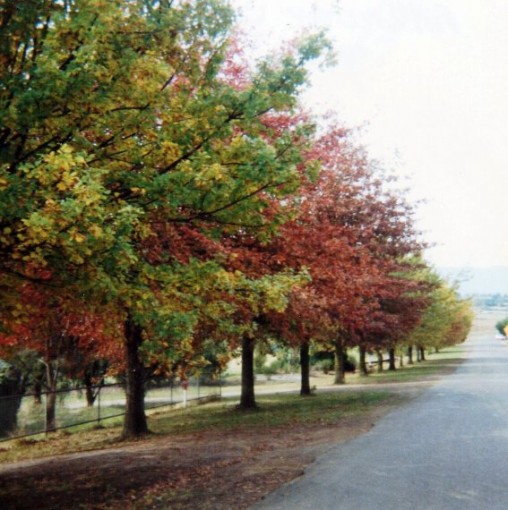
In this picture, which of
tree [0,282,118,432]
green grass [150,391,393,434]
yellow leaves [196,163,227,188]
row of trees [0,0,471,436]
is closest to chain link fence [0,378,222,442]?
tree [0,282,118,432]

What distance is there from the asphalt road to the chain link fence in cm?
995

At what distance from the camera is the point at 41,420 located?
22.7 metres

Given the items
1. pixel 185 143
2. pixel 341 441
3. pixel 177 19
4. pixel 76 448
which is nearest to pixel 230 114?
pixel 185 143

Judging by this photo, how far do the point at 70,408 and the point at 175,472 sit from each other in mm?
15937

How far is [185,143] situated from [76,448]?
11269mm

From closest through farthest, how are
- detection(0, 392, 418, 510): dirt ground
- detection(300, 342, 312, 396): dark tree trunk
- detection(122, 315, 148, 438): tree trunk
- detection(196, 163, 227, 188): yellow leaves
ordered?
detection(196, 163, 227, 188): yellow leaves
detection(0, 392, 418, 510): dirt ground
detection(122, 315, 148, 438): tree trunk
detection(300, 342, 312, 396): dark tree trunk

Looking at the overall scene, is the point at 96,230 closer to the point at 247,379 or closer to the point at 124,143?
the point at 124,143

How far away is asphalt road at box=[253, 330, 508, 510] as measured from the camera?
24.0 feet

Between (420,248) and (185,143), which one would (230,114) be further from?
(420,248)

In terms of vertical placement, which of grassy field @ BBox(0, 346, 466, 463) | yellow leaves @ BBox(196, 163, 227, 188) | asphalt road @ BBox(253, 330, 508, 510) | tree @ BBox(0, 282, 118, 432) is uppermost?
yellow leaves @ BBox(196, 163, 227, 188)

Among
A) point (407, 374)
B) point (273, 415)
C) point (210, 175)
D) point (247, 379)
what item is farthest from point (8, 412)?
point (407, 374)

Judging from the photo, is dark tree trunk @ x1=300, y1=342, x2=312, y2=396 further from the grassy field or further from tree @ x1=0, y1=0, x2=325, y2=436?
tree @ x1=0, y1=0, x2=325, y2=436

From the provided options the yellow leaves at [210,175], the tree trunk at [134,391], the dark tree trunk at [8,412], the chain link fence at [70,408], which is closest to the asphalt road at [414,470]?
the yellow leaves at [210,175]

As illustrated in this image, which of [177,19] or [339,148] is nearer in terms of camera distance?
[177,19]
